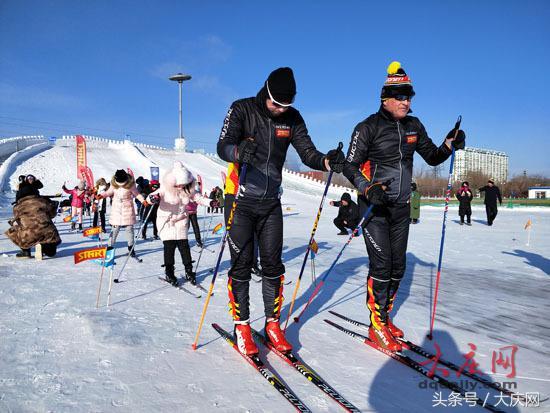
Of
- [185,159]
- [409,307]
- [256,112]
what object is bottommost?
[409,307]

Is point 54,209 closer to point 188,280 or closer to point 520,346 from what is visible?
point 188,280

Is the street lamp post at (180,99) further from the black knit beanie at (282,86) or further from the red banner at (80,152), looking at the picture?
the black knit beanie at (282,86)

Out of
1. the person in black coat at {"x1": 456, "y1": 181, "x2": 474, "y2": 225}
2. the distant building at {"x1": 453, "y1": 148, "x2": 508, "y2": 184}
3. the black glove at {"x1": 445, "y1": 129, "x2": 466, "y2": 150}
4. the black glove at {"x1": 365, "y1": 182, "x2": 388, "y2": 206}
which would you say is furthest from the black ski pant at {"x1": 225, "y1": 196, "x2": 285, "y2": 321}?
the distant building at {"x1": 453, "y1": 148, "x2": 508, "y2": 184}

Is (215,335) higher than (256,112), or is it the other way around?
(256,112)

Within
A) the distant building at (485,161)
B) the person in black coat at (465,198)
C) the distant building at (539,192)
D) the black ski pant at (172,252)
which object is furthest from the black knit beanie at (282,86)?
the distant building at (485,161)

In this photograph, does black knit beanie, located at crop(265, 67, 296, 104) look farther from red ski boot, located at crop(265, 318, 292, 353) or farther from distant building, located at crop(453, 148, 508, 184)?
distant building, located at crop(453, 148, 508, 184)

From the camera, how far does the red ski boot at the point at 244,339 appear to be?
296 cm

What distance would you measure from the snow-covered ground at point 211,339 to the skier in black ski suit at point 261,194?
0.40 meters

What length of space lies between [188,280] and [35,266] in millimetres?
3040

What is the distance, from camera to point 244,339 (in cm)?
304

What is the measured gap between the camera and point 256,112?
3.10 metres

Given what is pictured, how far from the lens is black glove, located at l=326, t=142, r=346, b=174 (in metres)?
2.98

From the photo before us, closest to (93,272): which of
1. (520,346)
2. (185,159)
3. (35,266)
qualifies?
(35,266)

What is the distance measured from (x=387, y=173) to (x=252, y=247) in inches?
54.9
